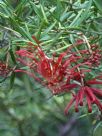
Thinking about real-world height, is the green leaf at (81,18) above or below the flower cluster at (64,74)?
above

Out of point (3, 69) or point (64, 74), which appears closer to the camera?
point (64, 74)

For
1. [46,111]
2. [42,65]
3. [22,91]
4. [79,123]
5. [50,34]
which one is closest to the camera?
[42,65]

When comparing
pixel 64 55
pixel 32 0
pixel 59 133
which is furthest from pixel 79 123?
pixel 64 55

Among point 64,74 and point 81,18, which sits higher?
point 81,18

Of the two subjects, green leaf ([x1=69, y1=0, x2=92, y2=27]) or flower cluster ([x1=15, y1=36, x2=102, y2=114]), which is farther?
green leaf ([x1=69, y1=0, x2=92, y2=27])

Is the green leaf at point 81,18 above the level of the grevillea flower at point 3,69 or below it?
above

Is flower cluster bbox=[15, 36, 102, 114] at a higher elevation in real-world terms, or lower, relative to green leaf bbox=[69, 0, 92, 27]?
lower

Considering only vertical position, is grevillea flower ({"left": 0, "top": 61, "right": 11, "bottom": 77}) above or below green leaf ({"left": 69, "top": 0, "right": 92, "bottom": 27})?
below

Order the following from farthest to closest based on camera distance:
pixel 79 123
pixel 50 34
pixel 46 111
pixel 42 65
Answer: pixel 79 123 < pixel 46 111 < pixel 50 34 < pixel 42 65

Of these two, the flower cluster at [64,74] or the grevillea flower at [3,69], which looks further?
the grevillea flower at [3,69]

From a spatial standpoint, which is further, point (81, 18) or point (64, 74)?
point (81, 18)

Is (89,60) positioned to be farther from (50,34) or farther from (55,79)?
(50,34)
